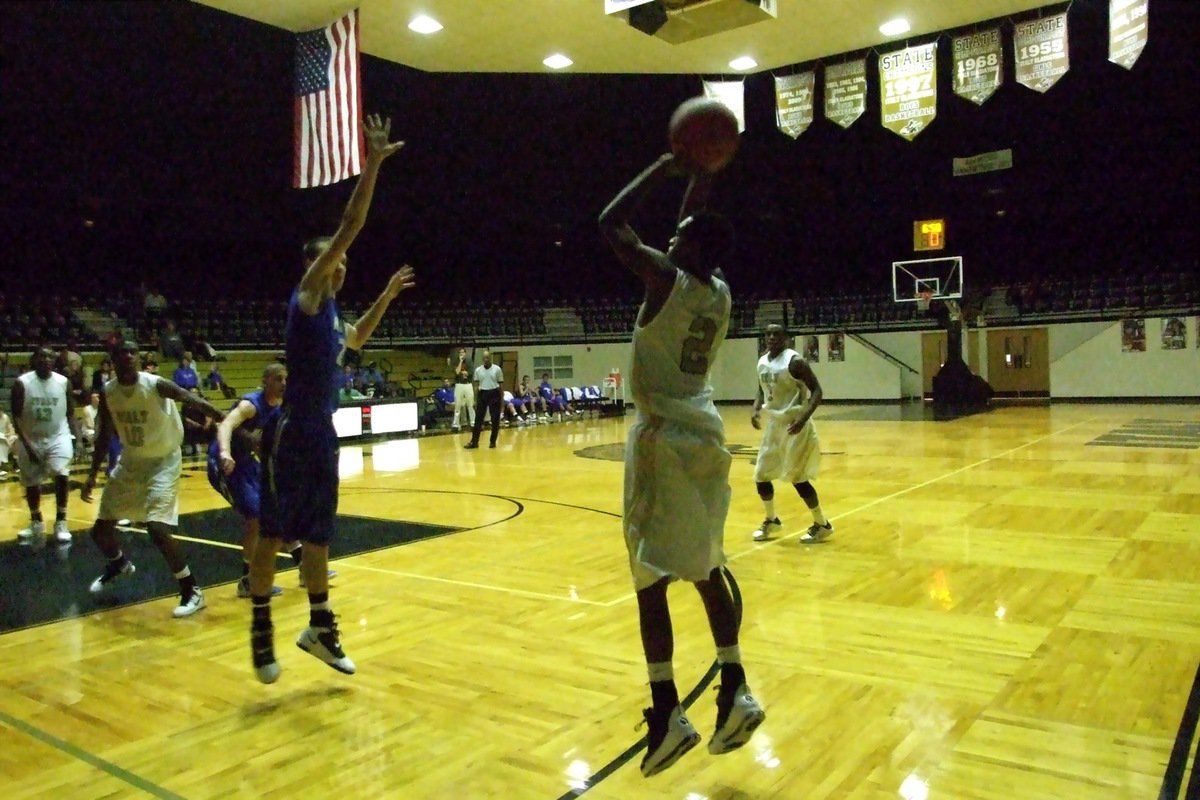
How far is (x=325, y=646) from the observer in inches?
149

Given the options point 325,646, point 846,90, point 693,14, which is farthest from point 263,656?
point 846,90

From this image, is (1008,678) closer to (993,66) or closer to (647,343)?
(647,343)

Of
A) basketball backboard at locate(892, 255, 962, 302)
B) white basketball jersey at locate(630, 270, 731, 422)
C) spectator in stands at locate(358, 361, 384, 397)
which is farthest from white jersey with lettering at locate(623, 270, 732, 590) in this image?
basketball backboard at locate(892, 255, 962, 302)

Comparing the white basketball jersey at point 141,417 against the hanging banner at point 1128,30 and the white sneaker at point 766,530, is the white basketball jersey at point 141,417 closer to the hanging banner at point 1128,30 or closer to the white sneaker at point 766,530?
the white sneaker at point 766,530

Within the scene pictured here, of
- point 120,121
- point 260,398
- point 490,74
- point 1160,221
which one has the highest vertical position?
point 490,74

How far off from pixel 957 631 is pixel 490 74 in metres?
16.1

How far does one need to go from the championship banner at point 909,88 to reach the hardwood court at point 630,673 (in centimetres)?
799

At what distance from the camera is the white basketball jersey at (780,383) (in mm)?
7008

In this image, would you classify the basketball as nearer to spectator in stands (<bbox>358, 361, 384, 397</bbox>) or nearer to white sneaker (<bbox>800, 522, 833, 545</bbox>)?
white sneaker (<bbox>800, 522, 833, 545</bbox>)

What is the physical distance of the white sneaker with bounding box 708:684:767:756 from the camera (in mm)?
2756

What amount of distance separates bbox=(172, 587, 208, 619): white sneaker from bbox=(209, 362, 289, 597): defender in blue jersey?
334 mm

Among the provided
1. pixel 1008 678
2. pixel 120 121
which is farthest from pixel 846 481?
pixel 120 121

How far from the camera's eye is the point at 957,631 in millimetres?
4480

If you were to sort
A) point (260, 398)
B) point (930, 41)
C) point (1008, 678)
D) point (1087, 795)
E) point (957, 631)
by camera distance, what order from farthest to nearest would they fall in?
point (930, 41) < point (260, 398) < point (957, 631) < point (1008, 678) < point (1087, 795)
